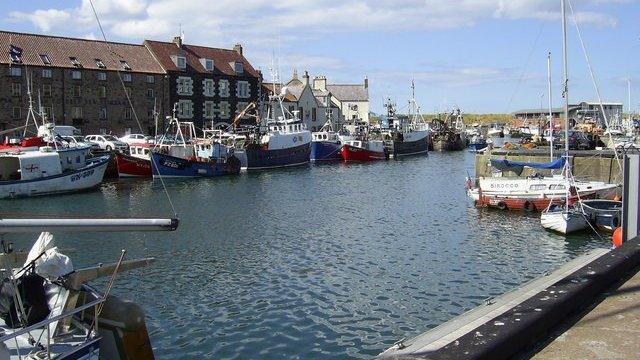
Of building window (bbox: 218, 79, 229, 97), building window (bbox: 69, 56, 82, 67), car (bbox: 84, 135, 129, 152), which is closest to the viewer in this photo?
car (bbox: 84, 135, 129, 152)

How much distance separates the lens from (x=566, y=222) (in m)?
22.4

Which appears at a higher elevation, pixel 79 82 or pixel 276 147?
pixel 79 82

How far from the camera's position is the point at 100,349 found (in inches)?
353

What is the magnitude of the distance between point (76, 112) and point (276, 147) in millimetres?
18013

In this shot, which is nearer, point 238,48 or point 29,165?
point 29,165

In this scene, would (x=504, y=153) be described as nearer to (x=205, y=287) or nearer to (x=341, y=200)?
(x=341, y=200)

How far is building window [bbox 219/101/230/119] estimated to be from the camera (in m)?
70.1

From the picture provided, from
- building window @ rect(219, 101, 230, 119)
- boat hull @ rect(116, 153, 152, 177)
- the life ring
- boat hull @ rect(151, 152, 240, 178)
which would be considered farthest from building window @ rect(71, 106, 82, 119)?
the life ring

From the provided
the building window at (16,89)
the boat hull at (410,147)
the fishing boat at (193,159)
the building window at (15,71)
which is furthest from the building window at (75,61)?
the boat hull at (410,147)

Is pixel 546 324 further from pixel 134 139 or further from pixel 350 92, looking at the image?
pixel 350 92

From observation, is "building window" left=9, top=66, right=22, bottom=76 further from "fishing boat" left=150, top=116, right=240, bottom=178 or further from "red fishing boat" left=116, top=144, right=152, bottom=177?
"red fishing boat" left=116, top=144, right=152, bottom=177

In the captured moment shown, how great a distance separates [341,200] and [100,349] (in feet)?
83.5

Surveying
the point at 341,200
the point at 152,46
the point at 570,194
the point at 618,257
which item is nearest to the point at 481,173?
the point at 341,200

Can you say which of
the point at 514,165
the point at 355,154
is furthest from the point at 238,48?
the point at 514,165
